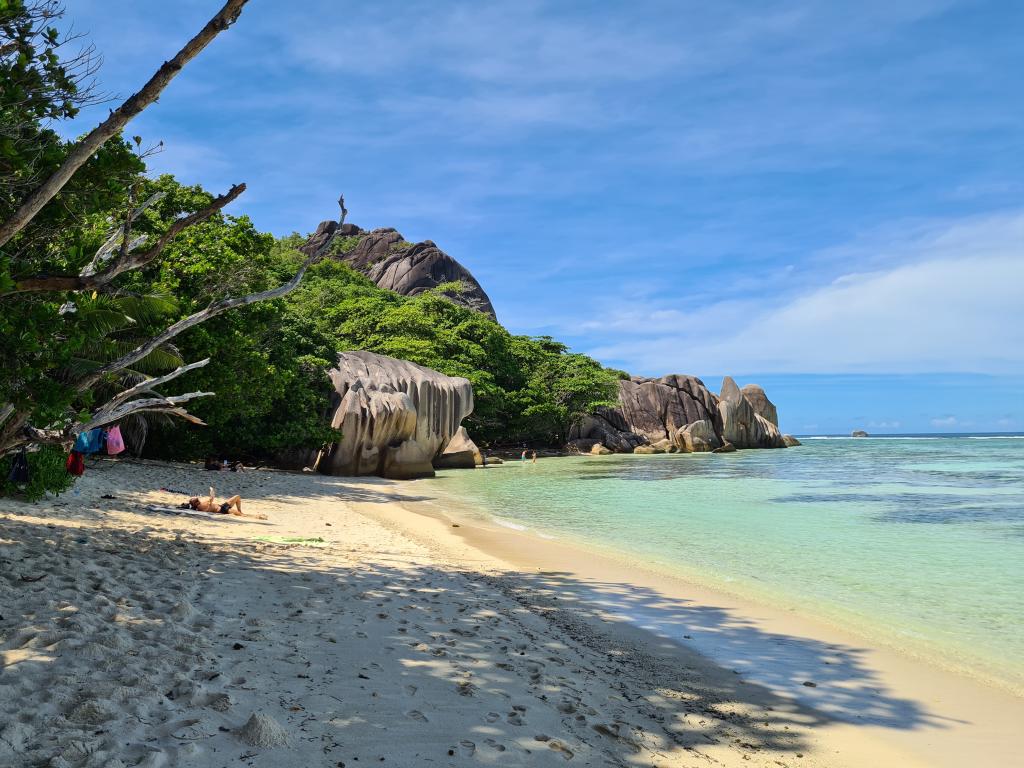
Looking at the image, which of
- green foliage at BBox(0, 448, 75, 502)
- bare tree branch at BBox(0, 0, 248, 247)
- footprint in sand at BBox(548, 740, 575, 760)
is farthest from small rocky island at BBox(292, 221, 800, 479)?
green foliage at BBox(0, 448, 75, 502)

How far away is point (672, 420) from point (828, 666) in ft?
166

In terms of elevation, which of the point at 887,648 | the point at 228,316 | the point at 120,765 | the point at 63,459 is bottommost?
the point at 887,648

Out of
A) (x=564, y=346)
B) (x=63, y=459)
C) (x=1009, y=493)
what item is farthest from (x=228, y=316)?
(x=564, y=346)

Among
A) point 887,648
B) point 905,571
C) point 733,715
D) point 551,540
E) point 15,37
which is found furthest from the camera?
point 551,540

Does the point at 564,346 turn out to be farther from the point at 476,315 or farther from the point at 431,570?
the point at 431,570

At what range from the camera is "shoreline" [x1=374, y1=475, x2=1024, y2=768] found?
4312mm

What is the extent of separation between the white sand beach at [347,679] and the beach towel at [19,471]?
209cm

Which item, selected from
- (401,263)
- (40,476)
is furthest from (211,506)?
(401,263)

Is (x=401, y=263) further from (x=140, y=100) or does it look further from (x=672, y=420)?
(x=140, y=100)

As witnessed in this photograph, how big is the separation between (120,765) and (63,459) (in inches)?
361

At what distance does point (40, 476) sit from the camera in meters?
9.66

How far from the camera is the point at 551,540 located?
39.5 ft

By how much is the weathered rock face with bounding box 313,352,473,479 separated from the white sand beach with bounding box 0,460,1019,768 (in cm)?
1695

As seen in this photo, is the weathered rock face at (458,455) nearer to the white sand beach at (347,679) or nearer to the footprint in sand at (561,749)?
the white sand beach at (347,679)
